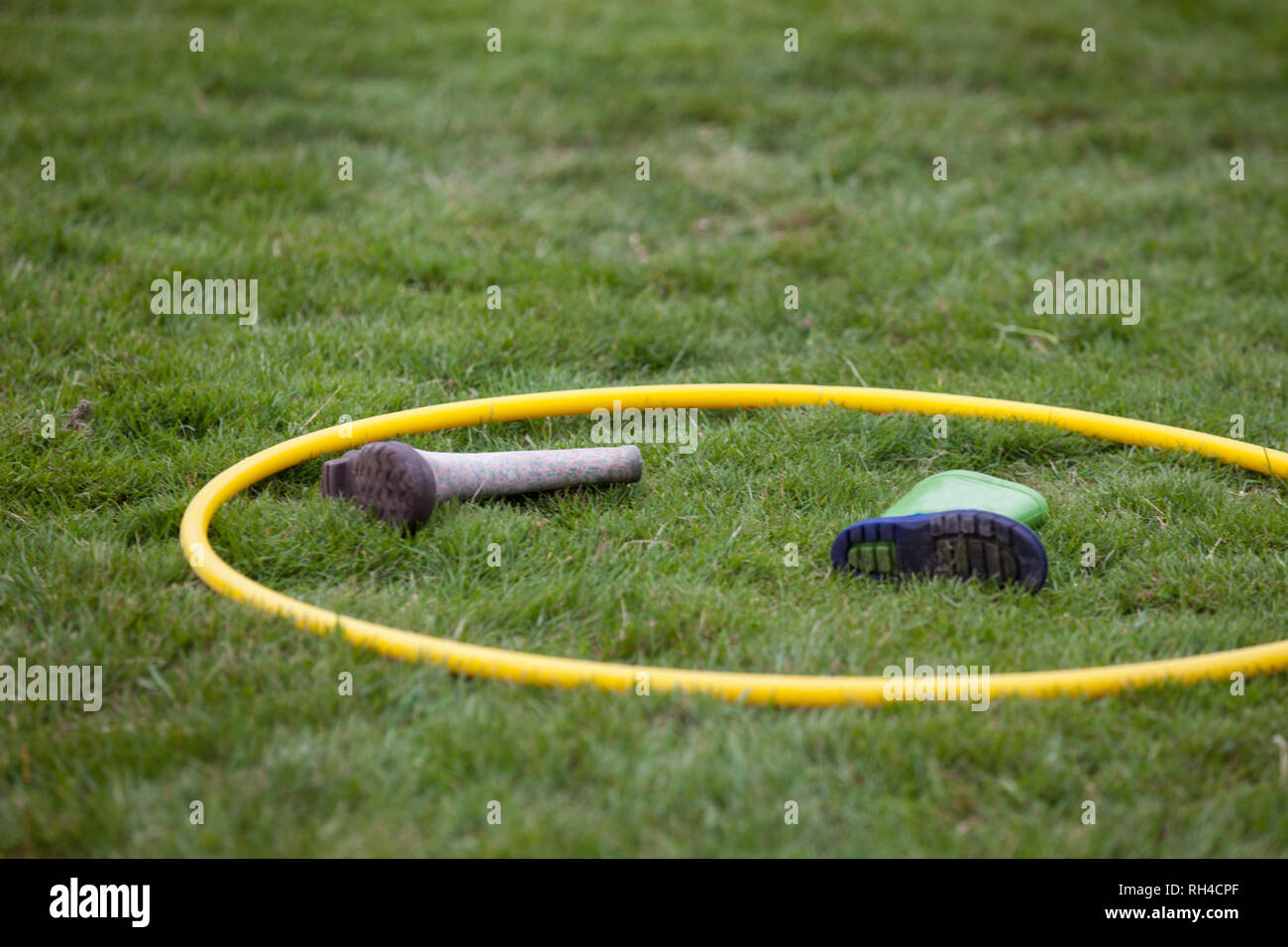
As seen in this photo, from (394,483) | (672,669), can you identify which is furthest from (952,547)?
(394,483)

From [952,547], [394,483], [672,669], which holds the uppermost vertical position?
[394,483]

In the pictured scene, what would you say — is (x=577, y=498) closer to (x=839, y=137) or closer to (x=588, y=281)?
(x=588, y=281)

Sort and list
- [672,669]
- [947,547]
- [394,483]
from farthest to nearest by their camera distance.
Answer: [394,483] < [947,547] < [672,669]

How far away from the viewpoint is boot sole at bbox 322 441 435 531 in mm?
3357

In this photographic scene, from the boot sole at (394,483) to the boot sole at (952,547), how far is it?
1221 mm

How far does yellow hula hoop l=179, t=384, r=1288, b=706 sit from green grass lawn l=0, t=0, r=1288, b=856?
6 centimetres

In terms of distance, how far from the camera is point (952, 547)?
10.6 ft

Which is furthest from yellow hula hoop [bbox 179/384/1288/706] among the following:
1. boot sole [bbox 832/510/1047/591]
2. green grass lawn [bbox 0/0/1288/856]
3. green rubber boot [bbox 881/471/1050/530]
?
green rubber boot [bbox 881/471/1050/530]

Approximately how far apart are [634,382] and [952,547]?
1.98m

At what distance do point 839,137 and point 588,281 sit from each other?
2554 mm

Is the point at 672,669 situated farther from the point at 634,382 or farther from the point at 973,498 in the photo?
the point at 634,382

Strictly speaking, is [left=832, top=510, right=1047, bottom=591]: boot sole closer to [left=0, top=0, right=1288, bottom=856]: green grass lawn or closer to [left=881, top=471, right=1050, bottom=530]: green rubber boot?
[left=0, top=0, right=1288, bottom=856]: green grass lawn

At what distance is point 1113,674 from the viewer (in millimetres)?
2777
